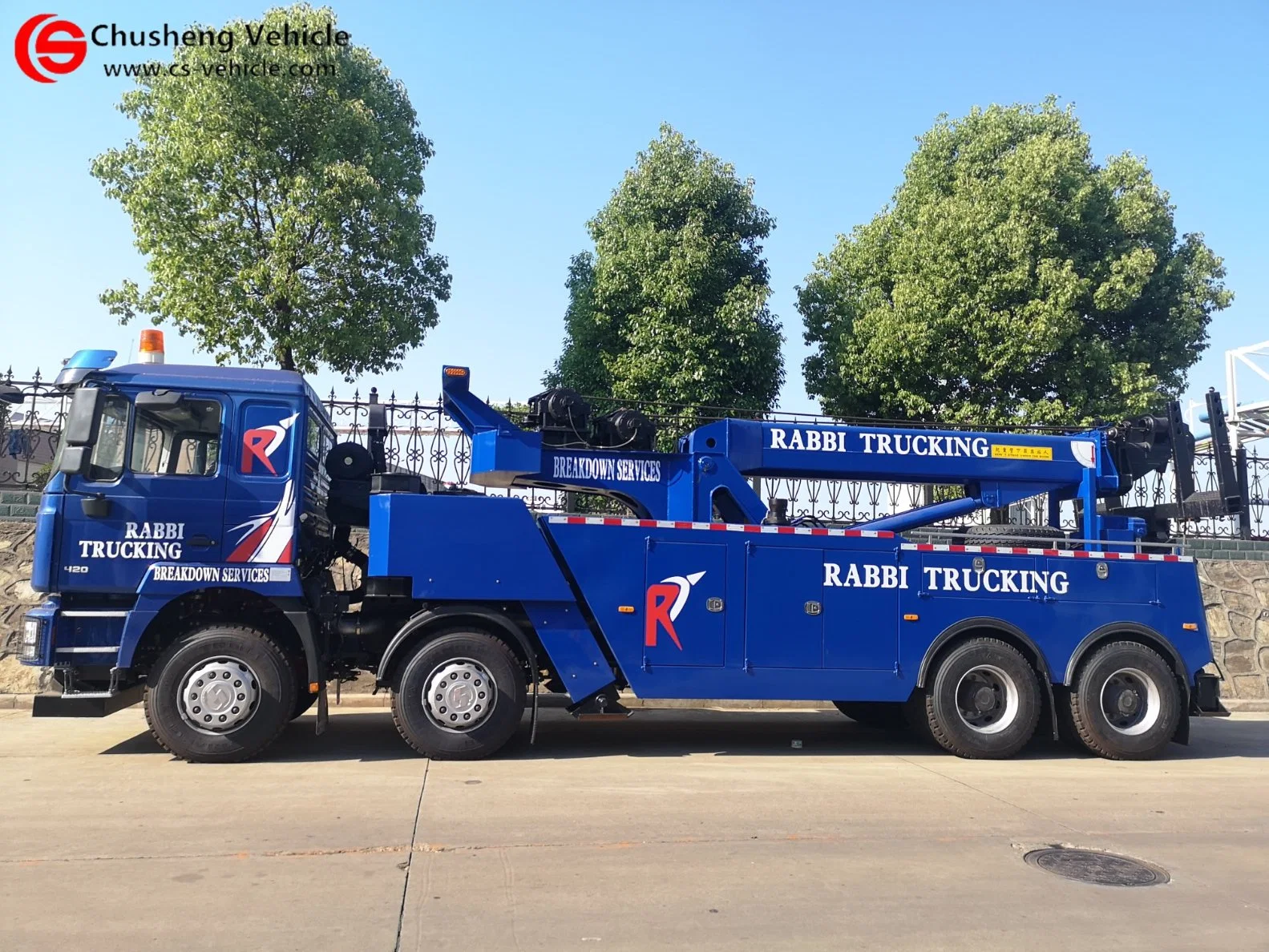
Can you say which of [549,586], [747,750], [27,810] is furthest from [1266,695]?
[27,810]

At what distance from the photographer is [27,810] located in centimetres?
630

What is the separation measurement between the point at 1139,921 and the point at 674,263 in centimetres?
1197

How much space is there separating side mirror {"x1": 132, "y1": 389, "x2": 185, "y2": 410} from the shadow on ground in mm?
2924

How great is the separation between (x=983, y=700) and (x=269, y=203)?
36.1 feet

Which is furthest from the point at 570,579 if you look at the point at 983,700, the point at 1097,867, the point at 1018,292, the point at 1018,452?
the point at 1018,292

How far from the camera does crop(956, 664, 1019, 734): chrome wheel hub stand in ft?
29.9

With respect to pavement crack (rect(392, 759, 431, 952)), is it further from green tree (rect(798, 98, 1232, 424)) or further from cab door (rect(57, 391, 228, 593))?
green tree (rect(798, 98, 1232, 424))

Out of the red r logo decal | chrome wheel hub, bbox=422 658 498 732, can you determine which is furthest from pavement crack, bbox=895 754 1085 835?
chrome wheel hub, bbox=422 658 498 732

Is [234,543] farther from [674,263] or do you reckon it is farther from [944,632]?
[674,263]

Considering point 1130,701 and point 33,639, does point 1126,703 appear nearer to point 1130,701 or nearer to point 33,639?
point 1130,701

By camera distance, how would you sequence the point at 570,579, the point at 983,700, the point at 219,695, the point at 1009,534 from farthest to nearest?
the point at 1009,534 → the point at 983,700 → the point at 570,579 → the point at 219,695

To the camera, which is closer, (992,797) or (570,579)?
(992,797)

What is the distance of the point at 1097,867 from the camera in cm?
559

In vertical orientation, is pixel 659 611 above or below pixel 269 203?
below
